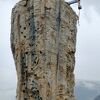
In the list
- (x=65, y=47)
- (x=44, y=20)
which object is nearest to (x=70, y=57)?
(x=65, y=47)

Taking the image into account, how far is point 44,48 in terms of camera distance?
16.4m

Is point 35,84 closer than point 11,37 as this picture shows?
Yes

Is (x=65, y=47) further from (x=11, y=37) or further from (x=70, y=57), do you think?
(x=11, y=37)

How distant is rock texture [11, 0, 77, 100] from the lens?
16.3 meters

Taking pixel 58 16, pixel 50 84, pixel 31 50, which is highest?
pixel 58 16

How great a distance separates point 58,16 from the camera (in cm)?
1694

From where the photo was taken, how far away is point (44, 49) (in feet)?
53.6

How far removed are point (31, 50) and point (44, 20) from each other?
3.47 ft

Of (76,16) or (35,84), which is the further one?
(76,16)

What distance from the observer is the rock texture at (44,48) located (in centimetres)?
1628

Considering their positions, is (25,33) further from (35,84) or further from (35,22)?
(35,84)

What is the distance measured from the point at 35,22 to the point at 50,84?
81.4 inches

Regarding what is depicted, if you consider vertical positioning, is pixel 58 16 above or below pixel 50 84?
above

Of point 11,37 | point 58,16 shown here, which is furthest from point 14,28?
point 58,16
